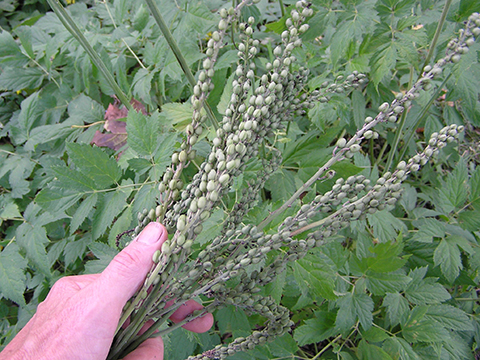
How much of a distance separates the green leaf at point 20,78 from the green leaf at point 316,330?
2.49m

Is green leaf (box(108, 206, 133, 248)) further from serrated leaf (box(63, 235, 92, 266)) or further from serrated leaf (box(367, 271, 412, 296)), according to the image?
serrated leaf (box(367, 271, 412, 296))

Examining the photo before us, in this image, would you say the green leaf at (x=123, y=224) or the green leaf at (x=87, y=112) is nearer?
the green leaf at (x=123, y=224)

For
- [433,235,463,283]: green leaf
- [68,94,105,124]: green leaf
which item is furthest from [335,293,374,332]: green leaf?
[68,94,105,124]: green leaf

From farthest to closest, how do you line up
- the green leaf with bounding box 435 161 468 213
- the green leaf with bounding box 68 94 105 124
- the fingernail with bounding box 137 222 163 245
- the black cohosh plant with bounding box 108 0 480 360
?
the green leaf with bounding box 68 94 105 124
the green leaf with bounding box 435 161 468 213
the fingernail with bounding box 137 222 163 245
the black cohosh plant with bounding box 108 0 480 360

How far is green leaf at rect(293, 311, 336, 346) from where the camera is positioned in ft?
4.99

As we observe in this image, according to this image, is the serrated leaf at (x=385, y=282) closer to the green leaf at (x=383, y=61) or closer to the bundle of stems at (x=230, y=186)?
the bundle of stems at (x=230, y=186)

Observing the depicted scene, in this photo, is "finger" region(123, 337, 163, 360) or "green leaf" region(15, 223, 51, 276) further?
"green leaf" region(15, 223, 51, 276)

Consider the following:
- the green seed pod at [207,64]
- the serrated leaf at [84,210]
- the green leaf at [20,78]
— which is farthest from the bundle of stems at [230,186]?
the green leaf at [20,78]

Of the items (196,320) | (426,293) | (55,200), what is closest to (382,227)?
(426,293)

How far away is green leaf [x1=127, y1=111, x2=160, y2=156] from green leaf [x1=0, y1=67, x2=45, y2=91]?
1.55m

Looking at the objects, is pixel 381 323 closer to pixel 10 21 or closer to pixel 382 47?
pixel 382 47

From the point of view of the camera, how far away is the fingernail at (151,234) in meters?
0.90

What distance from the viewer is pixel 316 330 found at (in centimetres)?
156

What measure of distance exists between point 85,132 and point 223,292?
5.05ft
